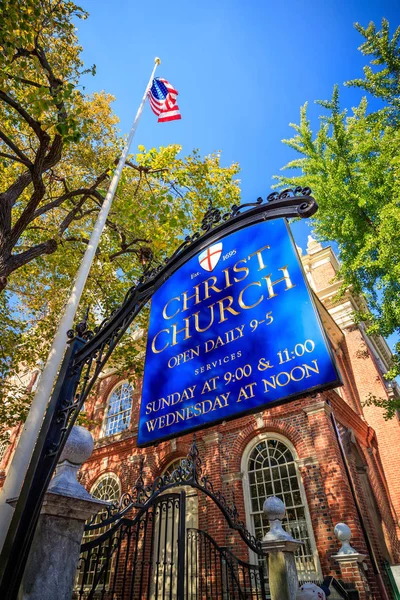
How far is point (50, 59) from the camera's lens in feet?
26.8

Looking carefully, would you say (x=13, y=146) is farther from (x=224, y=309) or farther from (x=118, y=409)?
(x=118, y=409)

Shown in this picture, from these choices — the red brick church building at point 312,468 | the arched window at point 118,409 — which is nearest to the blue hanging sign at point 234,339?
the red brick church building at point 312,468

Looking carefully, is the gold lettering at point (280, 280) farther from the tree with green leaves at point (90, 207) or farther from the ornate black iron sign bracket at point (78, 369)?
the tree with green leaves at point (90, 207)

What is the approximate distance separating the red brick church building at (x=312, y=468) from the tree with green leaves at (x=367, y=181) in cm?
244

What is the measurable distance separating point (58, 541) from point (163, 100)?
10004 millimetres

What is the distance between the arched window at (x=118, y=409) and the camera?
14602mm

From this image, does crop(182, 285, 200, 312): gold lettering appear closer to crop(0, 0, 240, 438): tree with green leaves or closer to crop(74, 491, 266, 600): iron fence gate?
crop(74, 491, 266, 600): iron fence gate

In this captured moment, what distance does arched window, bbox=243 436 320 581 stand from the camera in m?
8.17

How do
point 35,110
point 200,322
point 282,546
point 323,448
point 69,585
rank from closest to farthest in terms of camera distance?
point 69,585
point 200,322
point 282,546
point 35,110
point 323,448

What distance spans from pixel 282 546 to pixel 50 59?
34.9 ft

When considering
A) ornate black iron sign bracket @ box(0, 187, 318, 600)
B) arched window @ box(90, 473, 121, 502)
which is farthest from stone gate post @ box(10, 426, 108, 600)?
arched window @ box(90, 473, 121, 502)

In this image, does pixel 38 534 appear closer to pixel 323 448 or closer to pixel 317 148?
pixel 323 448

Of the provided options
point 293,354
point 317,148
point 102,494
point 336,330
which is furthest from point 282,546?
point 317,148

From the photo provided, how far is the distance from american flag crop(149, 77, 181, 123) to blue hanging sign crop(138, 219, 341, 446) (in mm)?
7348
